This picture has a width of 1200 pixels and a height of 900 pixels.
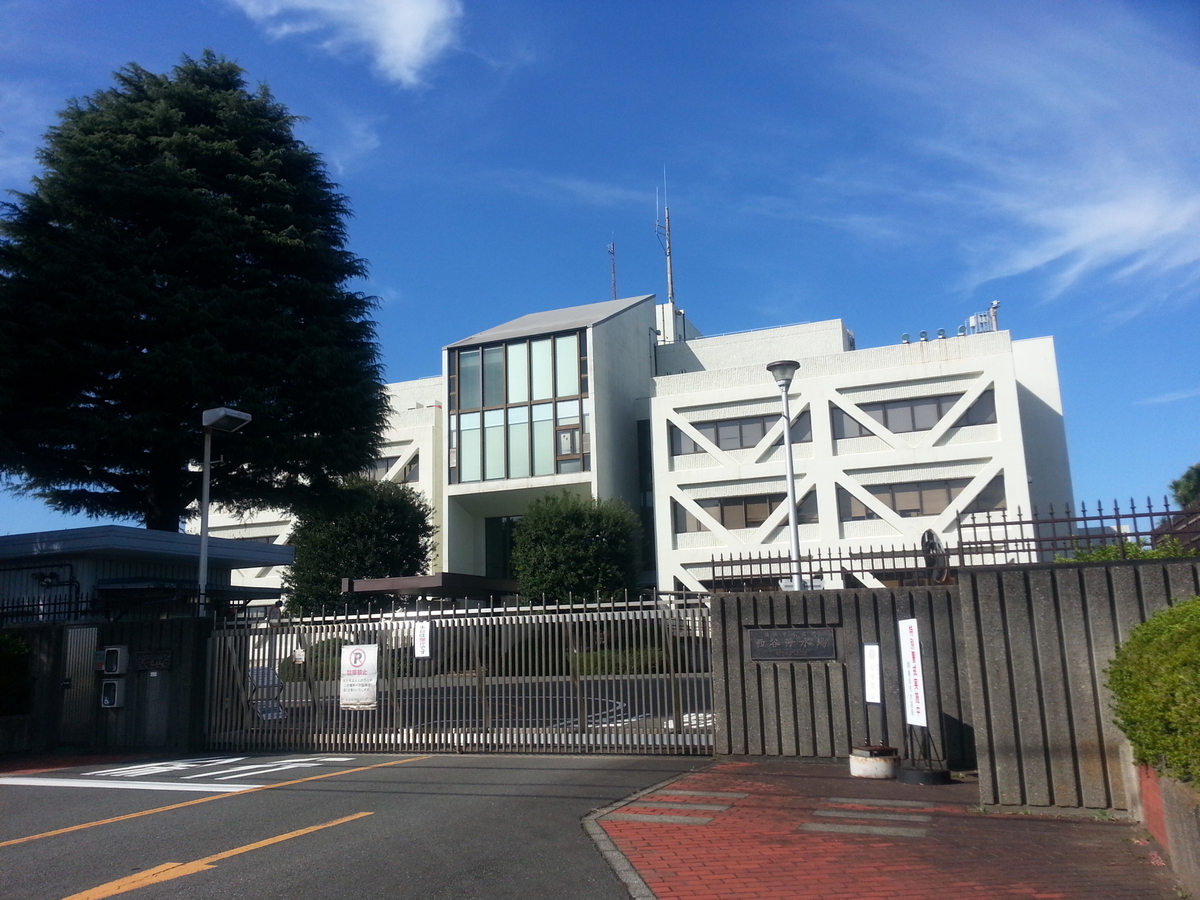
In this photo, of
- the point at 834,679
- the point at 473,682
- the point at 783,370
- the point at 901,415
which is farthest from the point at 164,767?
the point at 901,415

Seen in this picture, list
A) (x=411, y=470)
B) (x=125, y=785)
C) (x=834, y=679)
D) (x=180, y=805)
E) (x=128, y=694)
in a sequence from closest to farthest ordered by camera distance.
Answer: (x=180, y=805)
(x=125, y=785)
(x=834, y=679)
(x=128, y=694)
(x=411, y=470)

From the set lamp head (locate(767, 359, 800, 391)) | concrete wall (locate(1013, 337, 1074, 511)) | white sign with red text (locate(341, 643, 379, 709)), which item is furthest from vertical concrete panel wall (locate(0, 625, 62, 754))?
concrete wall (locate(1013, 337, 1074, 511))

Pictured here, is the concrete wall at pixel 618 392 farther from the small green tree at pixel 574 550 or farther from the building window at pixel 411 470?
the building window at pixel 411 470

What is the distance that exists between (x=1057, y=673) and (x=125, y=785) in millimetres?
10205

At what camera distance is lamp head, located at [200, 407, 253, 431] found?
54.1 ft

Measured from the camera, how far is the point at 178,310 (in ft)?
72.2

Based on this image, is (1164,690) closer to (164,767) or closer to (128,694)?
(164,767)

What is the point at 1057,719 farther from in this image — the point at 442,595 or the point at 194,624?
the point at 442,595

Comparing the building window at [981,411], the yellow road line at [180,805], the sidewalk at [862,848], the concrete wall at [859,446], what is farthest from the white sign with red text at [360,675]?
the building window at [981,411]

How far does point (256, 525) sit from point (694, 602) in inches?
1746

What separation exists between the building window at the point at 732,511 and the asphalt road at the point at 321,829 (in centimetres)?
2977

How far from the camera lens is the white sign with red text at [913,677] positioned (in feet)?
32.8

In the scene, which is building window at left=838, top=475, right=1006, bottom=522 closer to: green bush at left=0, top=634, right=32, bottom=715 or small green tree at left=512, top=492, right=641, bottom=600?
small green tree at left=512, top=492, right=641, bottom=600

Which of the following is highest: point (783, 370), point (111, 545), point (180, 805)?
point (783, 370)
